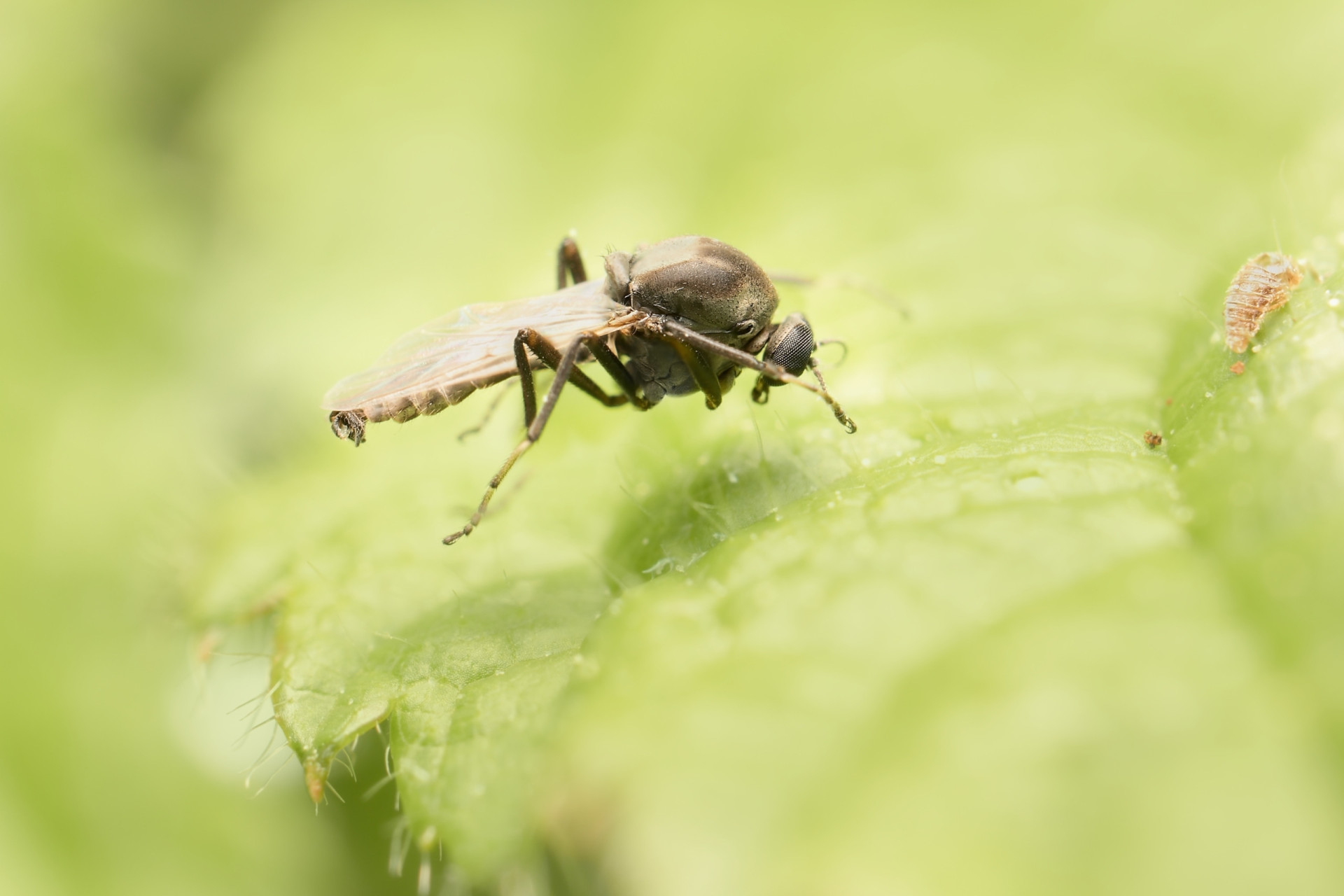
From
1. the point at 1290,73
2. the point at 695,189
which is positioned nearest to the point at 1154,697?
the point at 1290,73

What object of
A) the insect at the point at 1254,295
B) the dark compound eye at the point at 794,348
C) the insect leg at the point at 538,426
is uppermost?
the insect at the point at 1254,295

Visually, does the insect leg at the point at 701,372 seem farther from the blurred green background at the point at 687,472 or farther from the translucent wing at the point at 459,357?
the translucent wing at the point at 459,357

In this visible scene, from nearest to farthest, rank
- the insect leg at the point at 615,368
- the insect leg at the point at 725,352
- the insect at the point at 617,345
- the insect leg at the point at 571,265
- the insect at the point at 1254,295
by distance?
1. the insect at the point at 1254,295
2. the insect leg at the point at 725,352
3. the insect at the point at 617,345
4. the insect leg at the point at 615,368
5. the insect leg at the point at 571,265

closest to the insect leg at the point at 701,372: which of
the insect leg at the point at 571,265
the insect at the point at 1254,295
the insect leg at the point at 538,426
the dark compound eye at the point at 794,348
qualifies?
the dark compound eye at the point at 794,348

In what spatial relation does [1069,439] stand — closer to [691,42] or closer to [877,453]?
[877,453]

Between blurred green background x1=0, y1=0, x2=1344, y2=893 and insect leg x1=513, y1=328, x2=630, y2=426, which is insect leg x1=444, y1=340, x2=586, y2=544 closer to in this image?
insect leg x1=513, y1=328, x2=630, y2=426

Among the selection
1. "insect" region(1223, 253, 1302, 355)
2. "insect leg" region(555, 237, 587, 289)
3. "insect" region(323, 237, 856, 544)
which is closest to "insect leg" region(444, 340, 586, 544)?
"insect" region(323, 237, 856, 544)

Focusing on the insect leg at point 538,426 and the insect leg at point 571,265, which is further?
the insect leg at point 571,265
